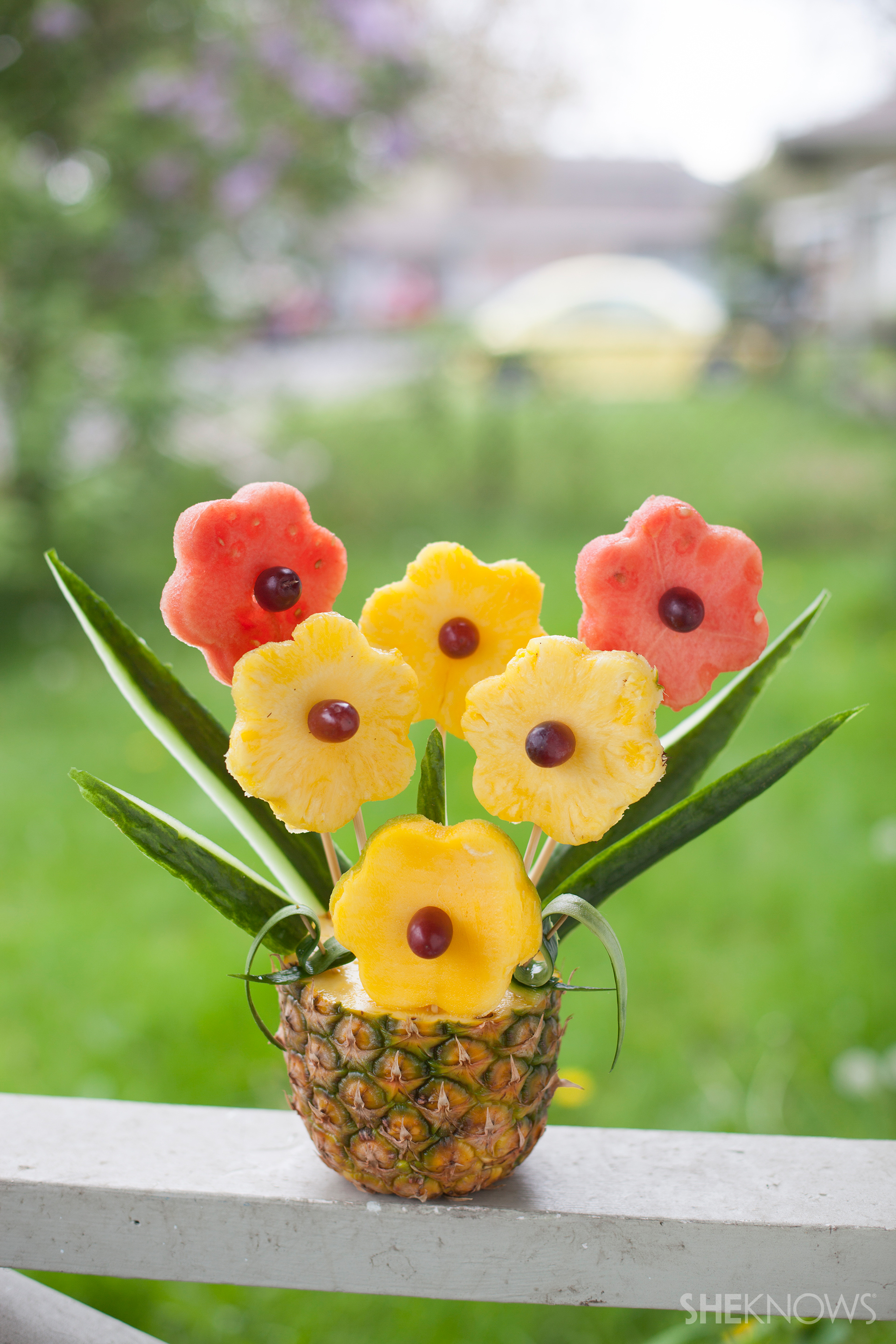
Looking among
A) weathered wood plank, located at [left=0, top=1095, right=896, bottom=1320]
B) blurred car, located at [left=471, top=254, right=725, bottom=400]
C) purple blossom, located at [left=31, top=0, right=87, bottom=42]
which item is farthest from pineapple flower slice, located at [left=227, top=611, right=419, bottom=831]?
blurred car, located at [left=471, top=254, right=725, bottom=400]

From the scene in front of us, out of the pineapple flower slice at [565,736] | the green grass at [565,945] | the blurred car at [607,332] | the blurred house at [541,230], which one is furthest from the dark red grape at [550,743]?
the blurred house at [541,230]

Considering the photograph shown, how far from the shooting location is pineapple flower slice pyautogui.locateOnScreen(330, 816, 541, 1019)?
49cm

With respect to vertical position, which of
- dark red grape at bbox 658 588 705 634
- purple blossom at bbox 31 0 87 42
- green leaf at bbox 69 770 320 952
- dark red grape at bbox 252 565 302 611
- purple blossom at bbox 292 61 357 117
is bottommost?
green leaf at bbox 69 770 320 952

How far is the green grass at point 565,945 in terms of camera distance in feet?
3.60

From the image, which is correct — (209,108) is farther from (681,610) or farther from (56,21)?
(681,610)

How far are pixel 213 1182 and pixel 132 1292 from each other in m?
0.62

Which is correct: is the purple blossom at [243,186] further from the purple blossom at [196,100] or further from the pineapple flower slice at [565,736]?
the pineapple flower slice at [565,736]

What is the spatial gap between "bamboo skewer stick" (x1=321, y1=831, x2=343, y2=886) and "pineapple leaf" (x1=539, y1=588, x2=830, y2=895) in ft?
0.37

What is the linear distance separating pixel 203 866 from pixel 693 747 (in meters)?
0.27

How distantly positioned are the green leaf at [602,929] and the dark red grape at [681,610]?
0.44 feet

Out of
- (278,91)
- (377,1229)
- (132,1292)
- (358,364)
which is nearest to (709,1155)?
(377,1229)

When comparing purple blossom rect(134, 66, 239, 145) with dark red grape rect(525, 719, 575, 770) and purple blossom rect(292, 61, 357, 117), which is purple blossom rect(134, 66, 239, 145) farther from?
dark red grape rect(525, 719, 575, 770)

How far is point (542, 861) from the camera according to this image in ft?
1.88

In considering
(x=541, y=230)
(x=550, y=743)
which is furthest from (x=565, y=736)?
(x=541, y=230)
